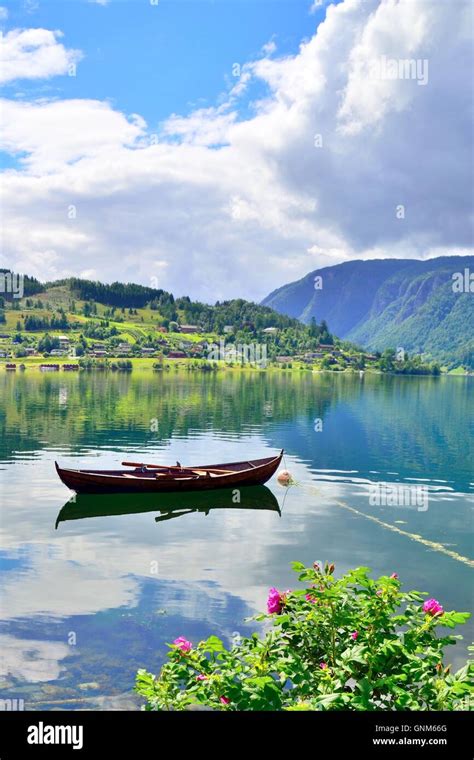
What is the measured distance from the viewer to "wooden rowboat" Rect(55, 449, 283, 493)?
39.0 metres

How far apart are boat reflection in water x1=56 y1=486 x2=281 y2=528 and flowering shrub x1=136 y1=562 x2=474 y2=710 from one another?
28.7 m

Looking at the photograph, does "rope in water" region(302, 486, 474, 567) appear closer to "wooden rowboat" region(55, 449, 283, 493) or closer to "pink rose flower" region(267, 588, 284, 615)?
"wooden rowboat" region(55, 449, 283, 493)

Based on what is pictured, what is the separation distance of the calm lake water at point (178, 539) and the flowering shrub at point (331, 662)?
29.7 feet

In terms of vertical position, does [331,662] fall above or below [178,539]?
above

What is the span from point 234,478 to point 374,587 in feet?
112

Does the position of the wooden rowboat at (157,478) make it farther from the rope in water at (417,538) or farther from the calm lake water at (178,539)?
the rope in water at (417,538)

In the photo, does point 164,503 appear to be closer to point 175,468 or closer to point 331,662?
point 175,468

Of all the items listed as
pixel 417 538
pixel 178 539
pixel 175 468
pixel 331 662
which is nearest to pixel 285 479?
pixel 175 468

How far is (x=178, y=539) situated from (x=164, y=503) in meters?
7.52

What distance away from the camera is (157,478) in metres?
39.7

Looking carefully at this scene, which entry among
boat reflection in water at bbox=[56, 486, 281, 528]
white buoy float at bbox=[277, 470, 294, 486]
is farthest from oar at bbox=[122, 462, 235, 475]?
white buoy float at bbox=[277, 470, 294, 486]
